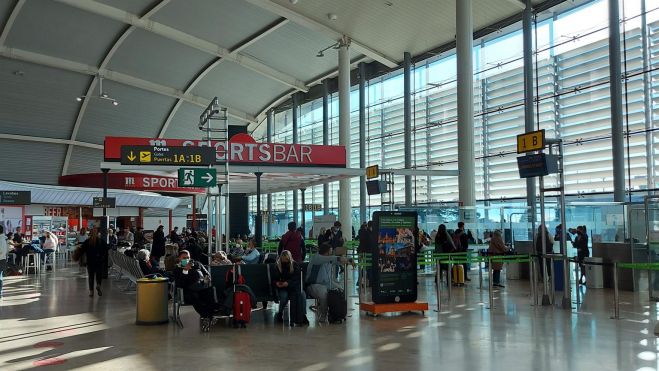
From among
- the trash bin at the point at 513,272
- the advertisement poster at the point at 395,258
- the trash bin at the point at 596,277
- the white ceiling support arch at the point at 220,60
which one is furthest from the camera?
the white ceiling support arch at the point at 220,60

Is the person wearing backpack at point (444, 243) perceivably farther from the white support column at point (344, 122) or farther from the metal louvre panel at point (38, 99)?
the metal louvre panel at point (38, 99)

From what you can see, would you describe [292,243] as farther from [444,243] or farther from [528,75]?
[528,75]

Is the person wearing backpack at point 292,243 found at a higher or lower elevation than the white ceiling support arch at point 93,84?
lower

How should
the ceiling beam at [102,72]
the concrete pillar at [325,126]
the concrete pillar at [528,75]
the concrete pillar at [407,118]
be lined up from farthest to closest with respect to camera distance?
the concrete pillar at [325,126] < the ceiling beam at [102,72] < the concrete pillar at [407,118] < the concrete pillar at [528,75]

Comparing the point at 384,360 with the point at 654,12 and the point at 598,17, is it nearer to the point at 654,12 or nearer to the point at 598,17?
the point at 654,12

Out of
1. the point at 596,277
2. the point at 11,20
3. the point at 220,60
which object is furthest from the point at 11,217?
the point at 596,277

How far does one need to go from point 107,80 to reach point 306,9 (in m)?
15.0

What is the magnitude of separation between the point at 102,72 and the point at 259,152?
19445 millimetres

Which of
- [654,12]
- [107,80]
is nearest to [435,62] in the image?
[654,12]

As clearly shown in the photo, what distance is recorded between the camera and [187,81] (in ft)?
118

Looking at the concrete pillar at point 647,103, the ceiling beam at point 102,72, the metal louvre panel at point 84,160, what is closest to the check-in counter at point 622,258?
the concrete pillar at point 647,103

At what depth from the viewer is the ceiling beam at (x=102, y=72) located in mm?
29812

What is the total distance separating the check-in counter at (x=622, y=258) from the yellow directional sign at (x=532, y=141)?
4.05 metres

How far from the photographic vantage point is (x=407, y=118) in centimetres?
2738
